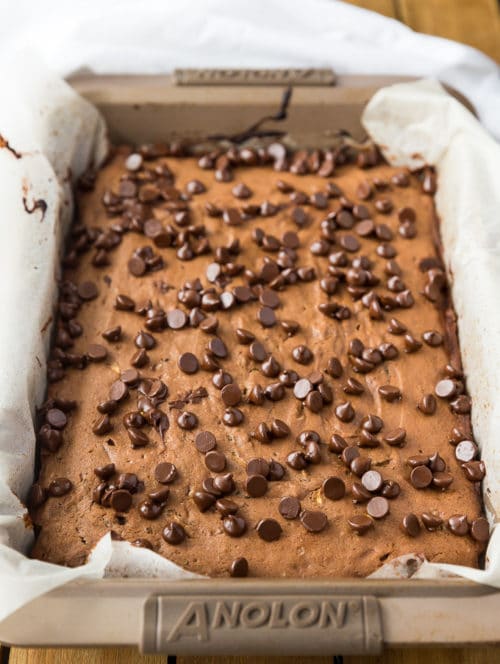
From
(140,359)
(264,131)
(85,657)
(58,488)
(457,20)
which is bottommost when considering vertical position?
(85,657)

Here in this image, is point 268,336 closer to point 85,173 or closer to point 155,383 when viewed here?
point 155,383

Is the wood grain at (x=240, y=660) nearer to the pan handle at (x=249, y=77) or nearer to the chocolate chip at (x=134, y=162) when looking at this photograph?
the chocolate chip at (x=134, y=162)

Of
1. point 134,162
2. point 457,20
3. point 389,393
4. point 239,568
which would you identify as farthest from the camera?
point 457,20

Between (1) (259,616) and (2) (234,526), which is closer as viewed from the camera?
(1) (259,616)

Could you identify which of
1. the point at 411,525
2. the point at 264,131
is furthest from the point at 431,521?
the point at 264,131

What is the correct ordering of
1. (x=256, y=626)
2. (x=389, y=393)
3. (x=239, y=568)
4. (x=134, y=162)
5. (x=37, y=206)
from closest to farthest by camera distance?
(x=256, y=626) → (x=239, y=568) → (x=389, y=393) → (x=37, y=206) → (x=134, y=162)

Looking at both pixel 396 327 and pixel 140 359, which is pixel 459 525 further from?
pixel 140 359
